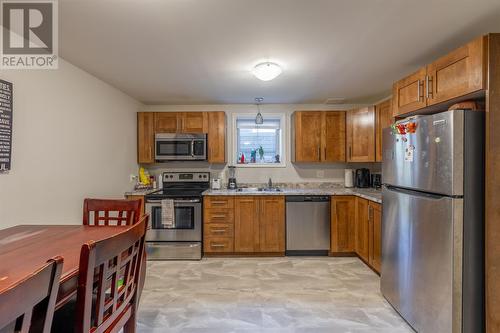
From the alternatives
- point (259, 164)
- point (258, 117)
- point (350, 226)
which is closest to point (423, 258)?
point (350, 226)

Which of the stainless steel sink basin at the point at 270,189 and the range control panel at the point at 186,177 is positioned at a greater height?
the range control panel at the point at 186,177

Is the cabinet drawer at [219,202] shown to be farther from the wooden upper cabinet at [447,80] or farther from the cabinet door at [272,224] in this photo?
the wooden upper cabinet at [447,80]

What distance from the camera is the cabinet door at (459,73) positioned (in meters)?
1.59

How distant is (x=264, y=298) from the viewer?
2.51 meters

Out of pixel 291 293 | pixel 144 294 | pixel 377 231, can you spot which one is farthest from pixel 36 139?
pixel 377 231

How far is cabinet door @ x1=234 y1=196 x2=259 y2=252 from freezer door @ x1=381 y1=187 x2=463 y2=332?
168cm

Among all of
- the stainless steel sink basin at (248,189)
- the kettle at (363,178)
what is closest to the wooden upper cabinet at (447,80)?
the kettle at (363,178)

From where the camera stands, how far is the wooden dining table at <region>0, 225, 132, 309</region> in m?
1.00

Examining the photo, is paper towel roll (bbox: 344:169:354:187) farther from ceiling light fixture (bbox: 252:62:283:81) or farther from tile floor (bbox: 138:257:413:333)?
ceiling light fixture (bbox: 252:62:283:81)

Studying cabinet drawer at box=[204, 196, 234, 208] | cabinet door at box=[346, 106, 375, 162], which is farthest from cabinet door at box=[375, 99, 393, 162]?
cabinet drawer at box=[204, 196, 234, 208]

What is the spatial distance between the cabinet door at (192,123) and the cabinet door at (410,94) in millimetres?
2577

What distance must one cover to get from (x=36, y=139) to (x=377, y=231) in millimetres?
3361

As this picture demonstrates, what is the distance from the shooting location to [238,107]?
14.3 ft

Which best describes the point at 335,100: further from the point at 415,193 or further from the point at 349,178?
the point at 415,193
